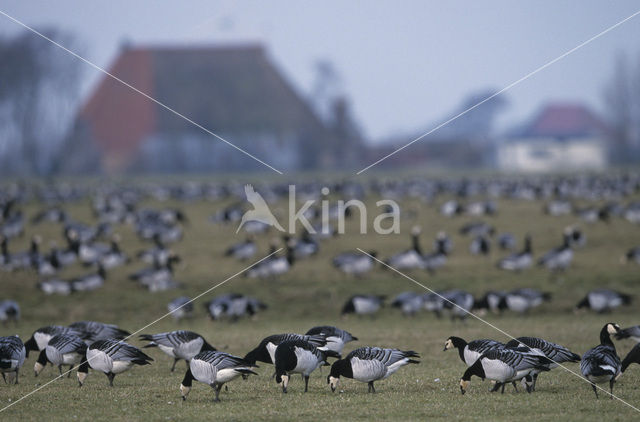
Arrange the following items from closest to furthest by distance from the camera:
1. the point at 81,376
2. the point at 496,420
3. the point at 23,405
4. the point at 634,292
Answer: the point at 496,420 → the point at 23,405 → the point at 81,376 → the point at 634,292

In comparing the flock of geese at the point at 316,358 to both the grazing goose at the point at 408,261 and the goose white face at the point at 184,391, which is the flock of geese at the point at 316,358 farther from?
the grazing goose at the point at 408,261

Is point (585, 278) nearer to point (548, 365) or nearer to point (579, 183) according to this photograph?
point (548, 365)

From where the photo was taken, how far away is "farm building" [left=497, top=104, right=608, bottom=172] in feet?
284

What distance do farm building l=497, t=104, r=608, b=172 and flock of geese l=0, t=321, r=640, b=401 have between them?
3093 inches

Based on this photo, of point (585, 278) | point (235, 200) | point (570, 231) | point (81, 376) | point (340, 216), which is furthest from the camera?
point (235, 200)

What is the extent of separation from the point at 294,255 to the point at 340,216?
33.7ft

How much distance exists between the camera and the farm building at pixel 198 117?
303 feet

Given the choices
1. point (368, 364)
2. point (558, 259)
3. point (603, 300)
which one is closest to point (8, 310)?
point (368, 364)

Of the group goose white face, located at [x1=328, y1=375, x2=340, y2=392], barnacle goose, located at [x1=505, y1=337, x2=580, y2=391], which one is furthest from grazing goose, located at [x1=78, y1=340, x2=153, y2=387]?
barnacle goose, located at [x1=505, y1=337, x2=580, y2=391]

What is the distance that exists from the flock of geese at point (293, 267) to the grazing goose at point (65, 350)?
19 mm

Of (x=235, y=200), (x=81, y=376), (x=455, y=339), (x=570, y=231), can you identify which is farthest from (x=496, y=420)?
(x=235, y=200)

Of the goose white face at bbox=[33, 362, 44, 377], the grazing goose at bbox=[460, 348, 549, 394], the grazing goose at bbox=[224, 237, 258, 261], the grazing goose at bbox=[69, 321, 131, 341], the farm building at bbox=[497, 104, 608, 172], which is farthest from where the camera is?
the farm building at bbox=[497, 104, 608, 172]

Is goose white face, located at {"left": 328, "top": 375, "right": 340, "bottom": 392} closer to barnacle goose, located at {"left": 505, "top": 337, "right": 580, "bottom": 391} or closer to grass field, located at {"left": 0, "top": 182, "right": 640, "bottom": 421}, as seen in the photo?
grass field, located at {"left": 0, "top": 182, "right": 640, "bottom": 421}

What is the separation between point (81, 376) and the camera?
10945 mm
